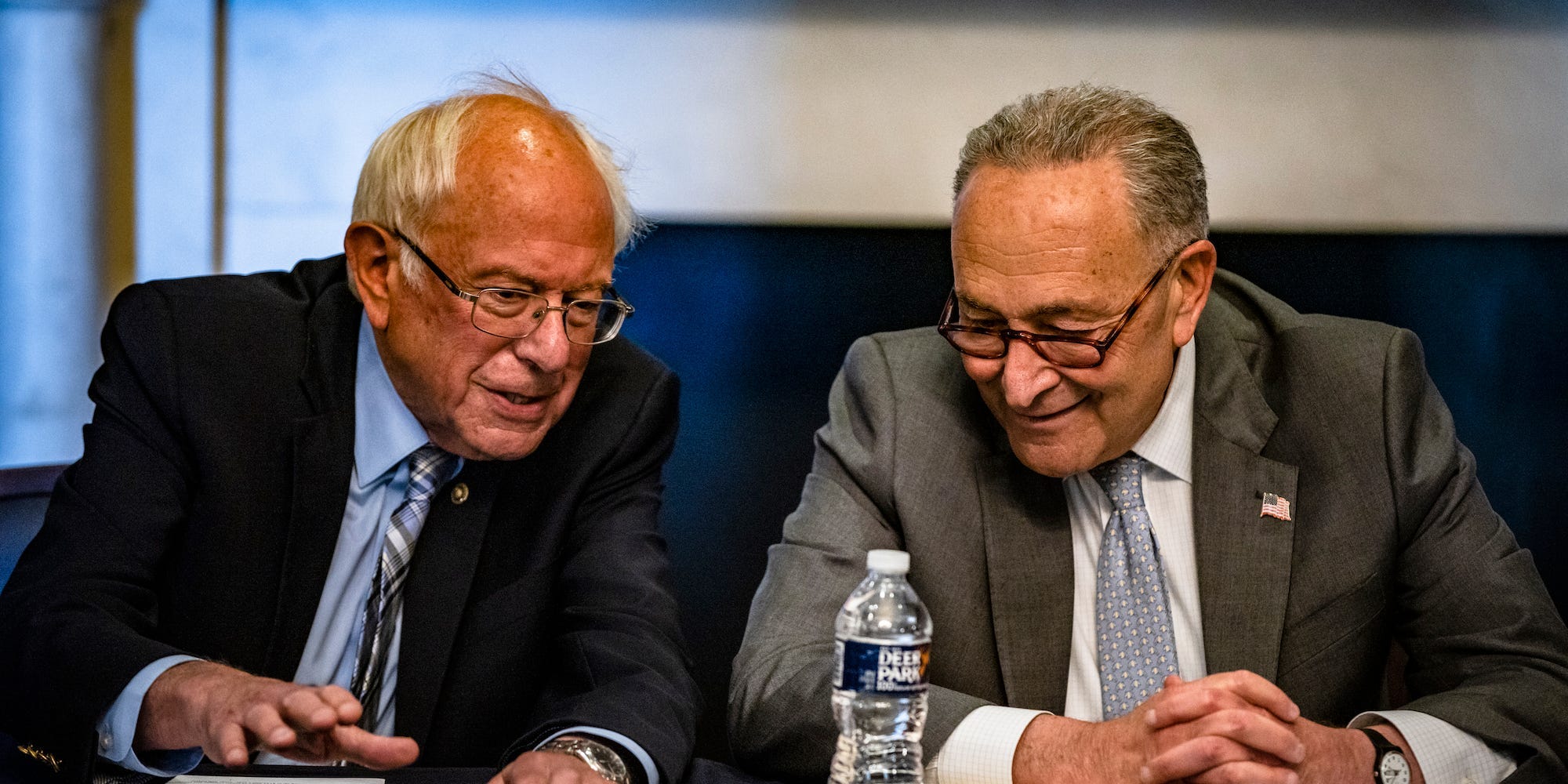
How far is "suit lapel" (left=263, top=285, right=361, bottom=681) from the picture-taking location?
1.85 meters

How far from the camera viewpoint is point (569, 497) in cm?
196

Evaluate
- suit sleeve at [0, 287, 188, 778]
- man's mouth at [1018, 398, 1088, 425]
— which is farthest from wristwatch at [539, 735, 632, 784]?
man's mouth at [1018, 398, 1088, 425]

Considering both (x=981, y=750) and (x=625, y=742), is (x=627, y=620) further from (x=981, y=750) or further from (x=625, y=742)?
(x=981, y=750)

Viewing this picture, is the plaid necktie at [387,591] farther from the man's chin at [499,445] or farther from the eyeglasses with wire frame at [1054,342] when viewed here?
the eyeglasses with wire frame at [1054,342]

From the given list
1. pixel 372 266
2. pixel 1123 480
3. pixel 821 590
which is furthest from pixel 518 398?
pixel 1123 480

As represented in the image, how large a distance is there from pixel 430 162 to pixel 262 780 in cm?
88

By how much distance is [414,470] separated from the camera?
196 cm

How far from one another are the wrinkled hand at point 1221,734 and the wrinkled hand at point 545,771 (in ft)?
1.97

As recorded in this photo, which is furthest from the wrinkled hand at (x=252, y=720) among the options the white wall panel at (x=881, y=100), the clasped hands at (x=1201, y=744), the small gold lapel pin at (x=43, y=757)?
the white wall panel at (x=881, y=100)

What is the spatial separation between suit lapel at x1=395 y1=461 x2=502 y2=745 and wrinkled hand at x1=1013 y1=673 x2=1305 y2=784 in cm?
87

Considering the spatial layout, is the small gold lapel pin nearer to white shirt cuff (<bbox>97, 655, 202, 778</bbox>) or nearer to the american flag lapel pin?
white shirt cuff (<bbox>97, 655, 202, 778</bbox>)

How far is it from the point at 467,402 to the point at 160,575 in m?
0.50

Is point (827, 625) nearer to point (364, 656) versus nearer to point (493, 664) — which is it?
point (493, 664)

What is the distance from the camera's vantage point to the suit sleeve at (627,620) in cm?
154
